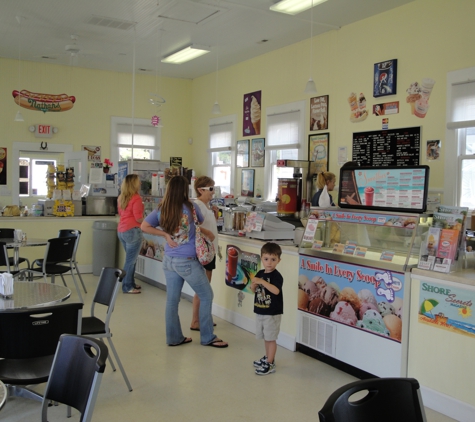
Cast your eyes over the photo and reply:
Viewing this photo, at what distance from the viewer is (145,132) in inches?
426

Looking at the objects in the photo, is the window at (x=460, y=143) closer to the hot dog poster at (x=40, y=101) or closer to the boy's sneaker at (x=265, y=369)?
the boy's sneaker at (x=265, y=369)

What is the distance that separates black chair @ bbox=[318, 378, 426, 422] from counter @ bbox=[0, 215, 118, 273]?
21.4ft

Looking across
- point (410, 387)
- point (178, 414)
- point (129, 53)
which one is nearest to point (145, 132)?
point (129, 53)

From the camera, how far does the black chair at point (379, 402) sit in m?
1.53

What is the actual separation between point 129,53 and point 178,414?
7.30m

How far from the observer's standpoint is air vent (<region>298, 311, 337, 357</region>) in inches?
156

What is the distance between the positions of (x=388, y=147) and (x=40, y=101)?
529cm

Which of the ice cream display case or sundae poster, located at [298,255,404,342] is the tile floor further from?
sundae poster, located at [298,255,404,342]

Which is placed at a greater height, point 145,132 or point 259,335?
point 145,132

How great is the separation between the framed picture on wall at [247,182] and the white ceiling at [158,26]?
6.77ft

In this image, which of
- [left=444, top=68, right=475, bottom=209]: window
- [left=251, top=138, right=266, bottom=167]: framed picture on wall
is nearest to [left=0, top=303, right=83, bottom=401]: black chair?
[left=444, top=68, right=475, bottom=209]: window

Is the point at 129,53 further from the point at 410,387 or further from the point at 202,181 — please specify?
the point at 410,387

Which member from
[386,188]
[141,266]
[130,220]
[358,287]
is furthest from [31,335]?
[141,266]

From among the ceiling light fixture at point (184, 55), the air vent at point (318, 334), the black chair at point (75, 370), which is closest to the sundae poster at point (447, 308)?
the air vent at point (318, 334)
